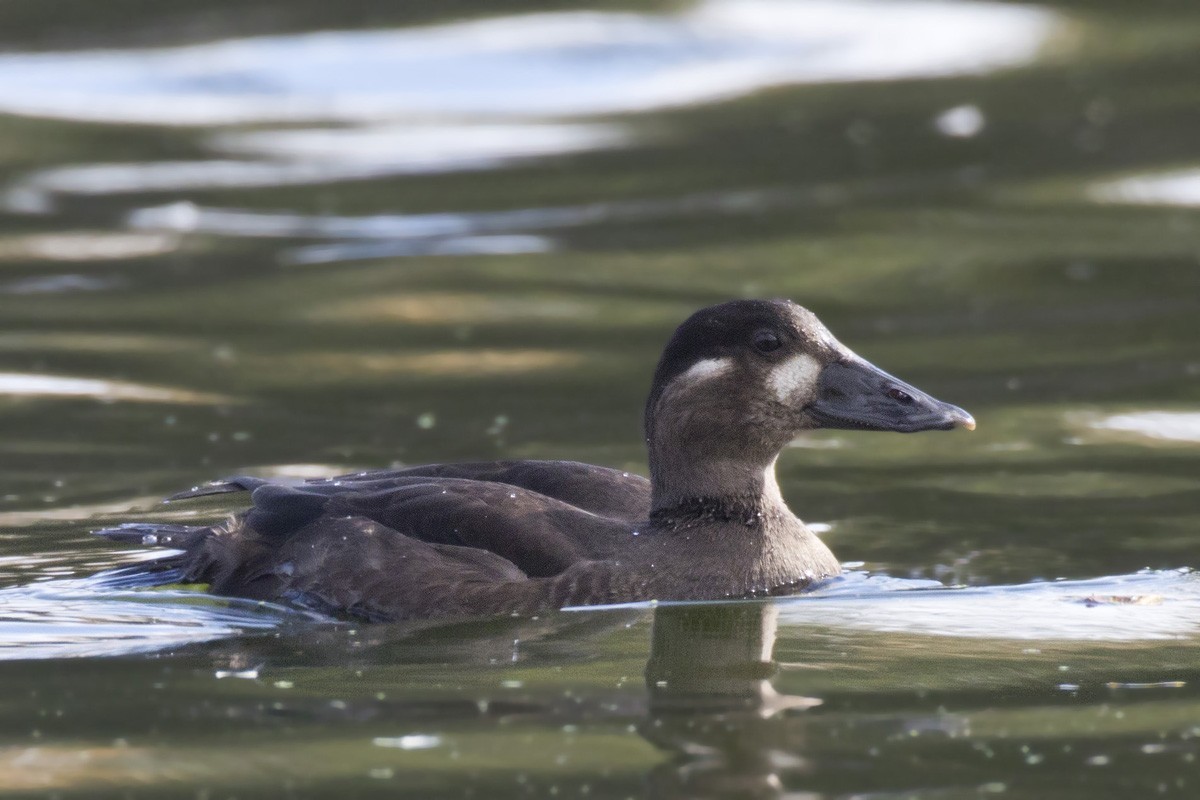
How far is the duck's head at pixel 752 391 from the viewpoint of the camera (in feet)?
24.3

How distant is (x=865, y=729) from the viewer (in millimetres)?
5457

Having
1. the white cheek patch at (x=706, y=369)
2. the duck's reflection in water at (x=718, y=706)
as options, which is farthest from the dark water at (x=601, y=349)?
the white cheek patch at (x=706, y=369)

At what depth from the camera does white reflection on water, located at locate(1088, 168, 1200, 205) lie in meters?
14.0

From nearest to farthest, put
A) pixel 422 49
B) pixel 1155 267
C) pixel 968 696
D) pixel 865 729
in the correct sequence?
pixel 865 729 < pixel 968 696 < pixel 1155 267 < pixel 422 49

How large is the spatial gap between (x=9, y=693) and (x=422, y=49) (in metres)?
12.4

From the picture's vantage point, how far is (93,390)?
1045cm

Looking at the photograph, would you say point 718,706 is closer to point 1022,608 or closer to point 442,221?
point 1022,608

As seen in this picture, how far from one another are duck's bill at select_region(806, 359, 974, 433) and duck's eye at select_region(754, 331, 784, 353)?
7.8 inches

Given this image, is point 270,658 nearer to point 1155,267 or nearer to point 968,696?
point 968,696

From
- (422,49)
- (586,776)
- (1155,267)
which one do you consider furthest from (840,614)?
(422,49)

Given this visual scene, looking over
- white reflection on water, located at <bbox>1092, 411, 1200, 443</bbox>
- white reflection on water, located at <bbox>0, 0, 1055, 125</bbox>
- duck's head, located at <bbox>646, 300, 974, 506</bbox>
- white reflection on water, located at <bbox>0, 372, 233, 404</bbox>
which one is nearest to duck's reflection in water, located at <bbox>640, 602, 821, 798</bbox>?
duck's head, located at <bbox>646, 300, 974, 506</bbox>

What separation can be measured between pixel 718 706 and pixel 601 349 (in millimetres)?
5665

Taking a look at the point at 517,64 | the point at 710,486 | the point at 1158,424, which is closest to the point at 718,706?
the point at 710,486

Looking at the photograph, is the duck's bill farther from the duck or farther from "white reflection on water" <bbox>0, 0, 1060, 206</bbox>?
"white reflection on water" <bbox>0, 0, 1060, 206</bbox>
